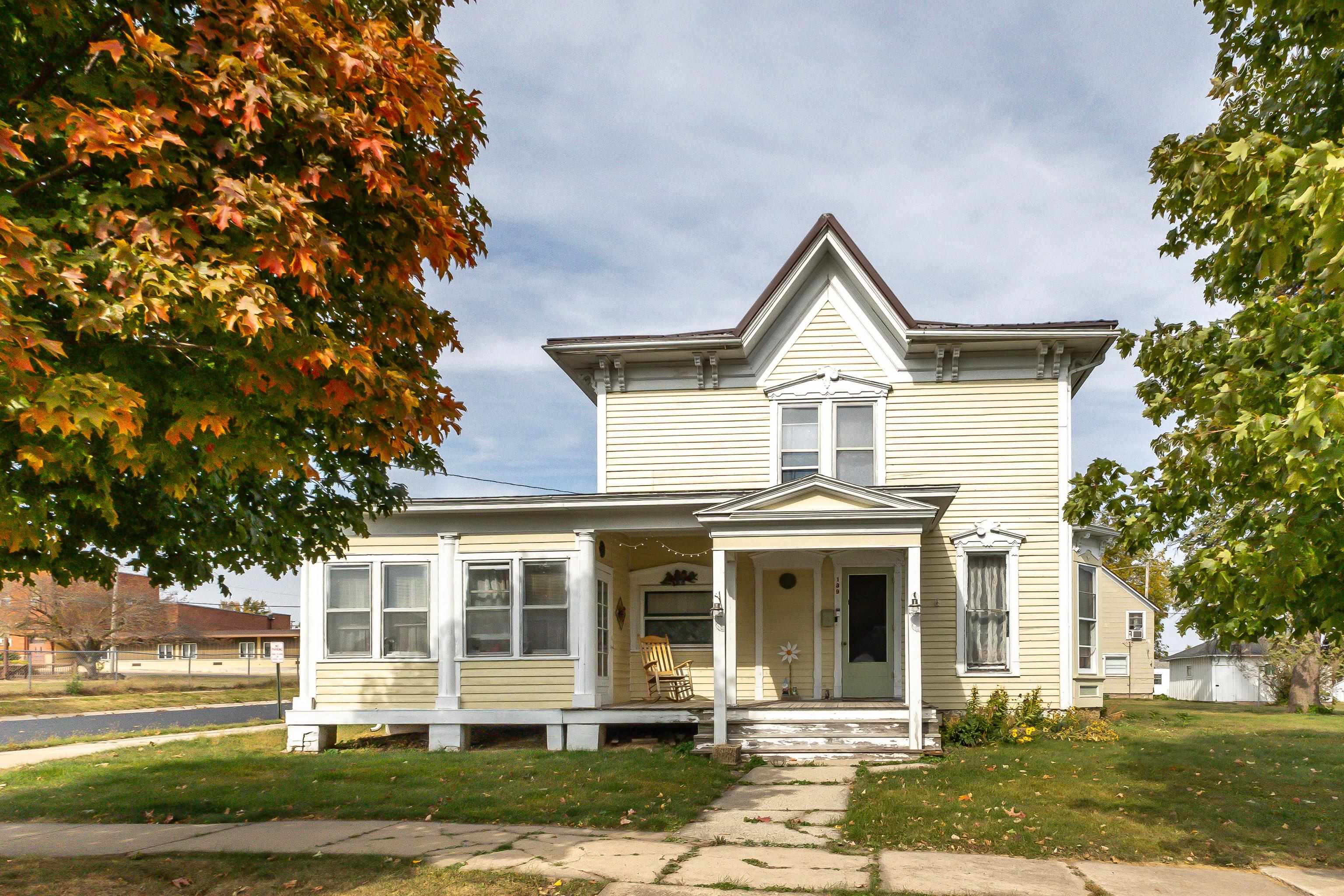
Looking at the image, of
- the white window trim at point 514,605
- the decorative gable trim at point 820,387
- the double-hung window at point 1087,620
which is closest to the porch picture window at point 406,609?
the white window trim at point 514,605

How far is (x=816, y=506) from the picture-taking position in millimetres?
14516

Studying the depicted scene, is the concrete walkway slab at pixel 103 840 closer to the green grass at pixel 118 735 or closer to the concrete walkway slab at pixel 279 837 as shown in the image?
the concrete walkway slab at pixel 279 837

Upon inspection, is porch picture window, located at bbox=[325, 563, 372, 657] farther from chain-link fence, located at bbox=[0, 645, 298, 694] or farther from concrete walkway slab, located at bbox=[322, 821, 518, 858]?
chain-link fence, located at bbox=[0, 645, 298, 694]

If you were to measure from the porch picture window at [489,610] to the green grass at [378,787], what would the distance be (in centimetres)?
165

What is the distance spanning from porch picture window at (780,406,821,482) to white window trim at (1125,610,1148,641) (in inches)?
1206

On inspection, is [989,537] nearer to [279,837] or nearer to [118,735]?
[279,837]

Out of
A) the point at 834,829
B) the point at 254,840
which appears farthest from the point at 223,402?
the point at 834,829

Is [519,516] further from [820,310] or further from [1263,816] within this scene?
[1263,816]

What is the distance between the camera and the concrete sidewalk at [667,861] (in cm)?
724

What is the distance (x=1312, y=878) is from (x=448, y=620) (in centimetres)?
1203

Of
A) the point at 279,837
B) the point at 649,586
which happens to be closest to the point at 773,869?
the point at 279,837

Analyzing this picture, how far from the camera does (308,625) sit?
1652 cm

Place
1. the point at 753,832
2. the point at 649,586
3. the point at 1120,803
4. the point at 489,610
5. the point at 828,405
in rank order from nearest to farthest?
the point at 753,832 → the point at 1120,803 → the point at 489,610 → the point at 828,405 → the point at 649,586

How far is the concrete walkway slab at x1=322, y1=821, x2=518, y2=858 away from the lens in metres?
8.16
